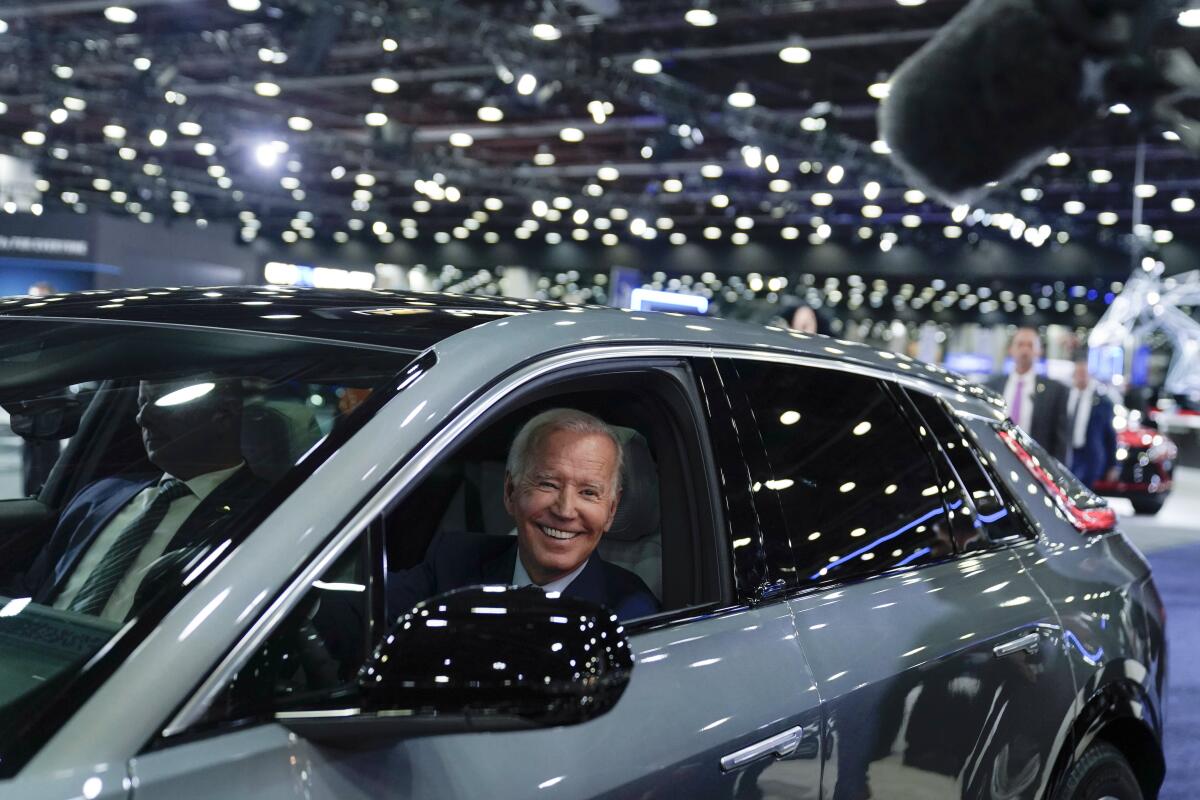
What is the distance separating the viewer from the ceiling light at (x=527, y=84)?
15.5 m

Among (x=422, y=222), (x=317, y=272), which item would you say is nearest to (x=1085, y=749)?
(x=317, y=272)

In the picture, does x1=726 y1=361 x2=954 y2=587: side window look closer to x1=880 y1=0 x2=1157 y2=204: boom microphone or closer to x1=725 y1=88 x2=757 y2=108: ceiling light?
x1=880 y1=0 x2=1157 y2=204: boom microphone

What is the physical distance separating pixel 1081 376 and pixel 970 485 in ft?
34.2

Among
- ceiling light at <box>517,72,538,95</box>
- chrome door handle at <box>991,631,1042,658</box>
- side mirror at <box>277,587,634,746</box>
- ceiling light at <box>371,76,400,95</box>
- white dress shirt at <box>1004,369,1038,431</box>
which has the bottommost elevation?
chrome door handle at <box>991,631,1042,658</box>

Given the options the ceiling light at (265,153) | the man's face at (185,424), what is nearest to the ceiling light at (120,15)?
the ceiling light at (265,153)

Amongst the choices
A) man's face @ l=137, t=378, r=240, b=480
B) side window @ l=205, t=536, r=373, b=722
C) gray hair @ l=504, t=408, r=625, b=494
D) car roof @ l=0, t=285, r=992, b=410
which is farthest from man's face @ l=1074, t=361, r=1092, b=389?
side window @ l=205, t=536, r=373, b=722

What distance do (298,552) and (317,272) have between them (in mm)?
22371

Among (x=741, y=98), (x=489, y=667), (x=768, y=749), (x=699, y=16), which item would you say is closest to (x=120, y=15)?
(x=699, y=16)

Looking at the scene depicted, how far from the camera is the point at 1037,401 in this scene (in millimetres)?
9617

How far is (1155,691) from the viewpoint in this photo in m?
2.93

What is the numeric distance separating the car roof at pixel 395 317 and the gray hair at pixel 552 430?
172 mm

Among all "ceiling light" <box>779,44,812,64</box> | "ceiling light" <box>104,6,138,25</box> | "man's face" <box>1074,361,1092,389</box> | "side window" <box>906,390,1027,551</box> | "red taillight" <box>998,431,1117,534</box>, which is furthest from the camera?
"ceiling light" <box>104,6,138,25</box>

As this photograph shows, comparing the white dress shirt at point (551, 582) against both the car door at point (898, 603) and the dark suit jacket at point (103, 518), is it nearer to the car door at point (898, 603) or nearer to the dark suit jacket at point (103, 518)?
the car door at point (898, 603)

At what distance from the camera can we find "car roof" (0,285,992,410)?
5.78 feet
